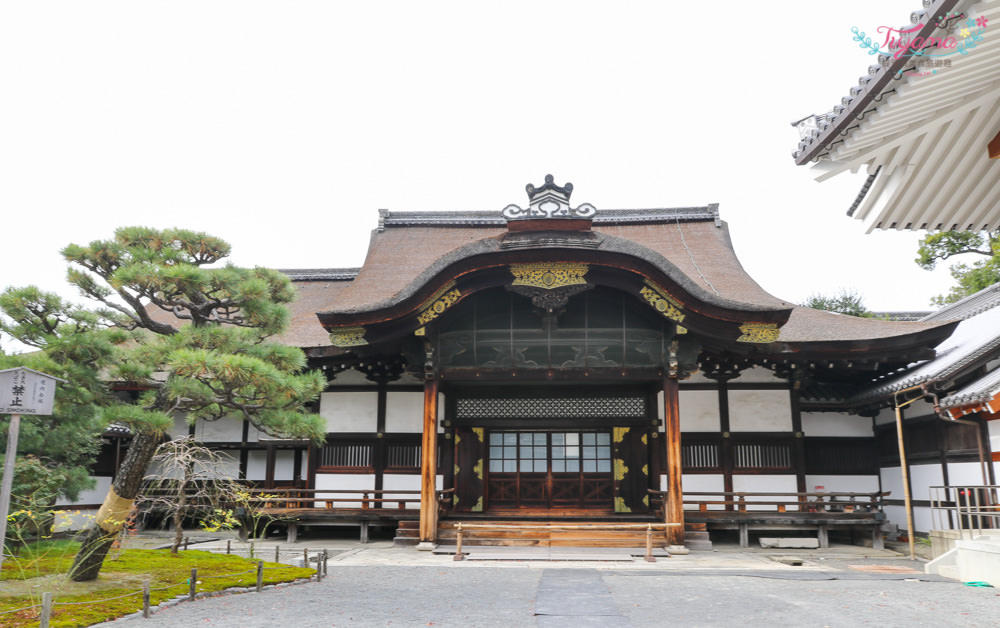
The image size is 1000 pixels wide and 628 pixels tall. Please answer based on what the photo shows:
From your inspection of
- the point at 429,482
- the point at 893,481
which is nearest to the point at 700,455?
the point at 893,481

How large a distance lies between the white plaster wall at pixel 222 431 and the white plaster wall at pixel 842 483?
12.2 metres

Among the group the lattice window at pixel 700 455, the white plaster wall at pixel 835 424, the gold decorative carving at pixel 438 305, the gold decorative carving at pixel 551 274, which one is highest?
the gold decorative carving at pixel 551 274

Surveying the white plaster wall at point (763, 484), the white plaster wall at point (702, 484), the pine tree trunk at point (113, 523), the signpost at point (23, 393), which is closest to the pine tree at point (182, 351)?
the pine tree trunk at point (113, 523)

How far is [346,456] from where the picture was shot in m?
14.4

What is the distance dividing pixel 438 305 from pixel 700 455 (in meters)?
6.06

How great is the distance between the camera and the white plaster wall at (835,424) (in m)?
14.4

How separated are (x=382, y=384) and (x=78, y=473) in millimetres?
5706

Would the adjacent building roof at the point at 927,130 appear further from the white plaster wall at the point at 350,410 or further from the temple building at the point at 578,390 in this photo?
the white plaster wall at the point at 350,410

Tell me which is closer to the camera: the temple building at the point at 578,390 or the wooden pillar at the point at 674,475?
the wooden pillar at the point at 674,475

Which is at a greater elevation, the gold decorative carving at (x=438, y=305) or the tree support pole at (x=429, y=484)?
the gold decorative carving at (x=438, y=305)

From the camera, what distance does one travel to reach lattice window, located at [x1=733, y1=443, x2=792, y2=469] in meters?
13.6

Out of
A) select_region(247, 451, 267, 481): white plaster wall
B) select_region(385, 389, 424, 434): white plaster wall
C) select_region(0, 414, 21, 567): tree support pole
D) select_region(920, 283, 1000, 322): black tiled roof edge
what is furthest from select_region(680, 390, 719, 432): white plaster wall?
select_region(0, 414, 21, 567): tree support pole

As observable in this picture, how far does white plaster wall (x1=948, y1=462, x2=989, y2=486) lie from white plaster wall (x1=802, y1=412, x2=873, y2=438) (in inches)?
105

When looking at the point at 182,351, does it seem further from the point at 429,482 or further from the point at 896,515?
the point at 896,515
